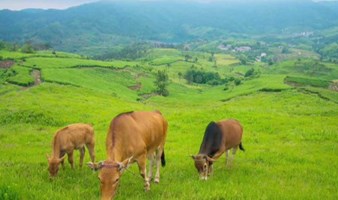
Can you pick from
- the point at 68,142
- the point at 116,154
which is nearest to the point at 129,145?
the point at 116,154

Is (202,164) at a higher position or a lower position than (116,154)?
lower

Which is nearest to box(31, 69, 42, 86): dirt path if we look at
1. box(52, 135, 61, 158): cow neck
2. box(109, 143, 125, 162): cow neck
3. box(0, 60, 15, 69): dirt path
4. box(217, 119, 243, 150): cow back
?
box(0, 60, 15, 69): dirt path

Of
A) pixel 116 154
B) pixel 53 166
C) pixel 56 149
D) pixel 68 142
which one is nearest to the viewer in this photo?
pixel 116 154

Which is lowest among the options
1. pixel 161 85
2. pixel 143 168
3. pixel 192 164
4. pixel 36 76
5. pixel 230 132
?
pixel 161 85

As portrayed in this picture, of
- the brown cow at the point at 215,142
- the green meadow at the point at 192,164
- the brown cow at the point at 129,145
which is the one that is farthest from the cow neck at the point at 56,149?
the brown cow at the point at 215,142

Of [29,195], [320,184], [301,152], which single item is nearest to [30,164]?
[29,195]

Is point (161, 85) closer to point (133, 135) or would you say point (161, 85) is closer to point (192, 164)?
point (192, 164)

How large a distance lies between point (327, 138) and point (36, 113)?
28.8m

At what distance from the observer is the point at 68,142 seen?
17328 millimetres

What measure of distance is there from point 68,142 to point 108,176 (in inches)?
266

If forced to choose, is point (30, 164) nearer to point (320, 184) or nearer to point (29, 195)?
point (29, 195)

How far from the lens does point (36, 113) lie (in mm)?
41188

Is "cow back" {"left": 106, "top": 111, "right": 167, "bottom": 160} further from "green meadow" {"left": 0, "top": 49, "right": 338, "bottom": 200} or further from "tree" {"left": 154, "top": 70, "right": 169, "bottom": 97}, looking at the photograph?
"tree" {"left": 154, "top": 70, "right": 169, "bottom": 97}

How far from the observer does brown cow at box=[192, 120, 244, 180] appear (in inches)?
621
